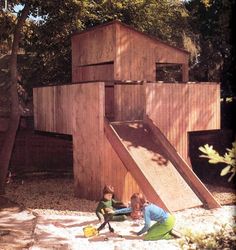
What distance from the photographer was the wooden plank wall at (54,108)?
55.2 feet

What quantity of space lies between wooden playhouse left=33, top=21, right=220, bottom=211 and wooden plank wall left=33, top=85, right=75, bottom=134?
4 cm

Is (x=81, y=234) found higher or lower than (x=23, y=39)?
lower

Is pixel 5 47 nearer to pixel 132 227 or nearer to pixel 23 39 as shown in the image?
pixel 23 39

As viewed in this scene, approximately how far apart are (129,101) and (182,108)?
234cm

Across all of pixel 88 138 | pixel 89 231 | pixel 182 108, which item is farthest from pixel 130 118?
pixel 89 231

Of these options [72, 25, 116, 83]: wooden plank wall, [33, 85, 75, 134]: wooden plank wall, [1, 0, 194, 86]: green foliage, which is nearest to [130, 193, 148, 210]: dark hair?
[33, 85, 75, 134]: wooden plank wall

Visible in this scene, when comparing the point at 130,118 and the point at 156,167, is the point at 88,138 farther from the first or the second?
the point at 156,167

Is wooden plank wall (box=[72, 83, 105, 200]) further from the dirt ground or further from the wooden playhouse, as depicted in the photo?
the dirt ground

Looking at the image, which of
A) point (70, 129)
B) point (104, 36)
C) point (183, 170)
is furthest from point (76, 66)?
point (183, 170)

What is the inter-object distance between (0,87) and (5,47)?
3.10 metres

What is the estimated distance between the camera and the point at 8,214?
13570 millimetres

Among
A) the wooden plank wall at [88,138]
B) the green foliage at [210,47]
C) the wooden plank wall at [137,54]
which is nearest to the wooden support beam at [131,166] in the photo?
the wooden plank wall at [88,138]

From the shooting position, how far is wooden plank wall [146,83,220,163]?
50.6 ft

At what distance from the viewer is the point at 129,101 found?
15.9 meters
